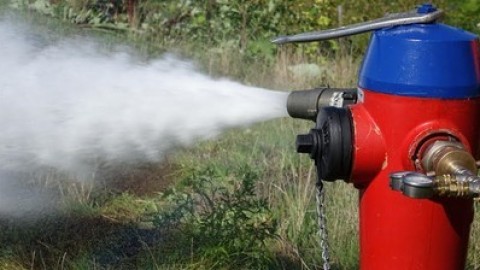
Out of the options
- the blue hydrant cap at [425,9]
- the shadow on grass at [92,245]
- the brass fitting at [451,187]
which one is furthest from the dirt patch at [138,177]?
the brass fitting at [451,187]

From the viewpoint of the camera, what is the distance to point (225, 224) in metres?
2.92

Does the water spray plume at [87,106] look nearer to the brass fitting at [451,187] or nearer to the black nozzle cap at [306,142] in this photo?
the black nozzle cap at [306,142]

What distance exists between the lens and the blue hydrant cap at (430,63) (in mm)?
1616

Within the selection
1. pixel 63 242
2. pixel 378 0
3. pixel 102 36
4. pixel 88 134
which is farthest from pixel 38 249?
pixel 378 0

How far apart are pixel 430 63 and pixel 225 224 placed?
4.71ft

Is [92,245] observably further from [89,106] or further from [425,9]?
[425,9]

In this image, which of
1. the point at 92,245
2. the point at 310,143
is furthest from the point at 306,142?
the point at 92,245

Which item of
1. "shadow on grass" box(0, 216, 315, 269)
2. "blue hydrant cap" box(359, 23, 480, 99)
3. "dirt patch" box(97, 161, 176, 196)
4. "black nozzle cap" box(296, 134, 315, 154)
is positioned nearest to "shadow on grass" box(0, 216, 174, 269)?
"shadow on grass" box(0, 216, 315, 269)

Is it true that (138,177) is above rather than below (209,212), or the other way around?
below

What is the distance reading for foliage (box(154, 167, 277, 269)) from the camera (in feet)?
9.28

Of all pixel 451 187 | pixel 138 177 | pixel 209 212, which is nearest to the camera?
pixel 451 187

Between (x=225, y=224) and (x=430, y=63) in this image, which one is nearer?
(x=430, y=63)

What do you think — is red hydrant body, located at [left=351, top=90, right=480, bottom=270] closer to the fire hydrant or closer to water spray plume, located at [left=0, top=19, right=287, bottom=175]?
the fire hydrant

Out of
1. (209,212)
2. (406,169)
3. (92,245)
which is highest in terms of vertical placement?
(406,169)
